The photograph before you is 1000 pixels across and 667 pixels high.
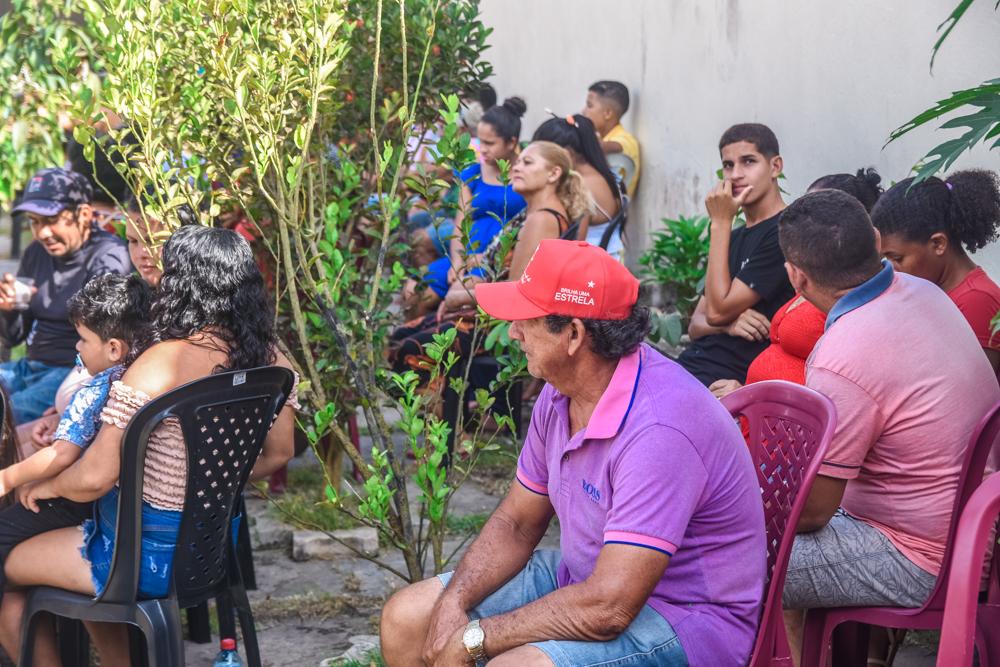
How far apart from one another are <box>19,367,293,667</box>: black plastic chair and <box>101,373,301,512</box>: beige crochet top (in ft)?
0.13

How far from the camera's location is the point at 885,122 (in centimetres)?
471

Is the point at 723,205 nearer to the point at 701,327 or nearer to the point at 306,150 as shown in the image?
the point at 701,327

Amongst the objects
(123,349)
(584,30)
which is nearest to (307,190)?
(123,349)

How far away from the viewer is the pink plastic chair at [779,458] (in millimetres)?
2619

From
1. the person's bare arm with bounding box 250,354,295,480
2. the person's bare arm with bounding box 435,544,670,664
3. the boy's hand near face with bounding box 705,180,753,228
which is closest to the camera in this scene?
→ the person's bare arm with bounding box 435,544,670,664

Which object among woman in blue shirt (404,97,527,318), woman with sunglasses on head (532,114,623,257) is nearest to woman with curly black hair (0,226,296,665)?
woman in blue shirt (404,97,527,318)

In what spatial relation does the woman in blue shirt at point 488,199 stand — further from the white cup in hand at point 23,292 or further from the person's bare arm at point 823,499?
→ the person's bare arm at point 823,499

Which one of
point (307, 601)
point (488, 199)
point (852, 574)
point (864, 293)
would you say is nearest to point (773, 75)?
point (488, 199)

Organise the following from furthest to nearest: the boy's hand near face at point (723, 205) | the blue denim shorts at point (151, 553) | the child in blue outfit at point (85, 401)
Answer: the boy's hand near face at point (723, 205) → the child in blue outfit at point (85, 401) → the blue denim shorts at point (151, 553)

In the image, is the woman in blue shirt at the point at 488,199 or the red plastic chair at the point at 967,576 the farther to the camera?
the woman in blue shirt at the point at 488,199

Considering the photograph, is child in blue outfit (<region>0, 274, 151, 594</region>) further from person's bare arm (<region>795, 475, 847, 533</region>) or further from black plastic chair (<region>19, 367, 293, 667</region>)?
person's bare arm (<region>795, 475, 847, 533</region>)

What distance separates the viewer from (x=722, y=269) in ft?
14.8

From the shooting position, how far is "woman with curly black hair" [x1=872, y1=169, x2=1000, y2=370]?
3.55m

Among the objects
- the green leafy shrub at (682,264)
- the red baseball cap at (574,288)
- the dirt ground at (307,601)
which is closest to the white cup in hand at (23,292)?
the dirt ground at (307,601)
